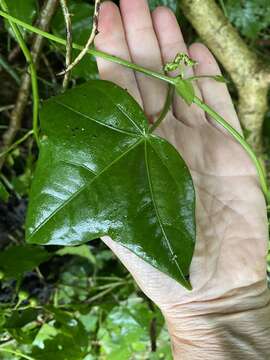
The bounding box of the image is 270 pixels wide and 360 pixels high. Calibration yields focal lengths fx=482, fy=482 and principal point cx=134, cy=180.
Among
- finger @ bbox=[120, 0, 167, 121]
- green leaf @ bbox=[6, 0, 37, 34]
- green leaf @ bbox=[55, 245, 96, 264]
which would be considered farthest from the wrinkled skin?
green leaf @ bbox=[55, 245, 96, 264]

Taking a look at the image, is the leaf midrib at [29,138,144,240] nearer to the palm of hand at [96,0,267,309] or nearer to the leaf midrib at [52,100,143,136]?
the leaf midrib at [52,100,143,136]

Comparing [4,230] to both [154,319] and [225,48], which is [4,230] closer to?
[154,319]

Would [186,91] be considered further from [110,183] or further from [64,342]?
[64,342]

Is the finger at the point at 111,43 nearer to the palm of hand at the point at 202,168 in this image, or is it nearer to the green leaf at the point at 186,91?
the palm of hand at the point at 202,168

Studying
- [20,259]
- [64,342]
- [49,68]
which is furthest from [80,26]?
[64,342]

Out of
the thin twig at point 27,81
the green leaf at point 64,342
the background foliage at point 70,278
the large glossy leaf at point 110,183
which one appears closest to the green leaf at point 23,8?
the thin twig at point 27,81

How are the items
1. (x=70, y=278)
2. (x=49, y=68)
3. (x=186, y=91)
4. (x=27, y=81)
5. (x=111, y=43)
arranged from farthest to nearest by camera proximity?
(x=70, y=278) < (x=49, y=68) < (x=27, y=81) < (x=111, y=43) < (x=186, y=91)

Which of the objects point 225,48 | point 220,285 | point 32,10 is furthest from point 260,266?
point 32,10
